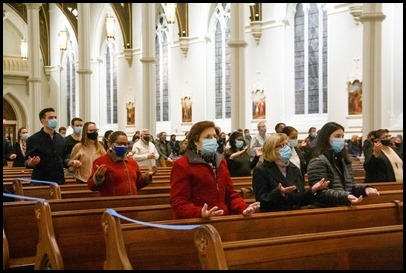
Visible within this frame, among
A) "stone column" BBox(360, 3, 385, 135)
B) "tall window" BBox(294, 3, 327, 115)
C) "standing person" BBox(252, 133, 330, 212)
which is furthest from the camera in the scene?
"tall window" BBox(294, 3, 327, 115)

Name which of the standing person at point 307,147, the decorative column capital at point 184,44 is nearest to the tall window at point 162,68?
the decorative column capital at point 184,44

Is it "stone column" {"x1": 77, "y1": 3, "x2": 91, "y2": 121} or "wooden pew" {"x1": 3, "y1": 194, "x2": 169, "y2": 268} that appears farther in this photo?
"stone column" {"x1": 77, "y1": 3, "x2": 91, "y2": 121}

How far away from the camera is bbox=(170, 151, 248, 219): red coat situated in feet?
15.5

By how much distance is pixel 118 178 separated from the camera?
643cm

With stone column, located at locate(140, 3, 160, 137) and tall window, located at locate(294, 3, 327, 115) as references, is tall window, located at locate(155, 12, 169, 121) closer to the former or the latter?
stone column, located at locate(140, 3, 160, 137)

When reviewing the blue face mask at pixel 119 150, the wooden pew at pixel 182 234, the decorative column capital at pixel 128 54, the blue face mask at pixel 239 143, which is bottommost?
the wooden pew at pixel 182 234

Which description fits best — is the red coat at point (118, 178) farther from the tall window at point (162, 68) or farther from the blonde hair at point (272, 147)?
the tall window at point (162, 68)

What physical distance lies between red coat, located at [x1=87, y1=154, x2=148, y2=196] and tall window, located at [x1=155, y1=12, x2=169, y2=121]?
2216 cm

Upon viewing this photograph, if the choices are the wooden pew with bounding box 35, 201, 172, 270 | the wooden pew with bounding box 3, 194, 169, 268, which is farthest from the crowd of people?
the wooden pew with bounding box 35, 201, 172, 270

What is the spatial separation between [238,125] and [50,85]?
21.4 m

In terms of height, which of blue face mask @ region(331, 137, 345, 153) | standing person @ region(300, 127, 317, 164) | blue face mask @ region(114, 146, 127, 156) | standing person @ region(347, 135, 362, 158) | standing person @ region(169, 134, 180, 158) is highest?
blue face mask @ region(331, 137, 345, 153)

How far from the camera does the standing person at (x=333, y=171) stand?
5293mm

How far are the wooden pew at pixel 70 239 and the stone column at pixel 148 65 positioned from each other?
15010 mm

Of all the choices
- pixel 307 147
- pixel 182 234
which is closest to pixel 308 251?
pixel 182 234
